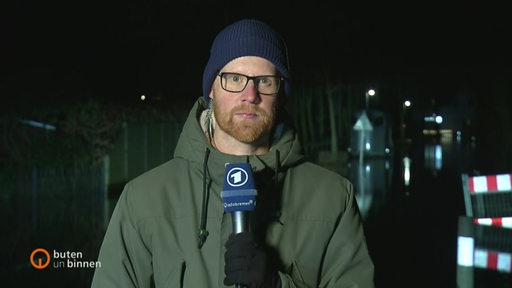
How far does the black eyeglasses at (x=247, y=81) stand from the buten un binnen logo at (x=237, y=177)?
1.55 feet

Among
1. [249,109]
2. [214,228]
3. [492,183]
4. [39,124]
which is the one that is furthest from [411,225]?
[214,228]

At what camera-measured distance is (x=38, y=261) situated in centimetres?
795

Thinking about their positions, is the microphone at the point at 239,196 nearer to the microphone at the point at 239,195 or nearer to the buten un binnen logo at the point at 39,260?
the microphone at the point at 239,195

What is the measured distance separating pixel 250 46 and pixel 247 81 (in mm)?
166

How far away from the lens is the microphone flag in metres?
2.25

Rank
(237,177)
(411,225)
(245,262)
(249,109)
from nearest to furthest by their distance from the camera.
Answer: (245,262), (237,177), (249,109), (411,225)

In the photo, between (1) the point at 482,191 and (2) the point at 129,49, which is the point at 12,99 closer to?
(2) the point at 129,49

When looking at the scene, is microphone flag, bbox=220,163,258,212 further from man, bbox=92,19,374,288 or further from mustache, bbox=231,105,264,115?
mustache, bbox=231,105,264,115

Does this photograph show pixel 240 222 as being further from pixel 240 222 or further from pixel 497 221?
pixel 497 221

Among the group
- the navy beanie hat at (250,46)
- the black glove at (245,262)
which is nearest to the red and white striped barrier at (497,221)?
the navy beanie hat at (250,46)

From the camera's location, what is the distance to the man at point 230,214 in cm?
248

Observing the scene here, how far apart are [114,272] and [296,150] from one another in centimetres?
98

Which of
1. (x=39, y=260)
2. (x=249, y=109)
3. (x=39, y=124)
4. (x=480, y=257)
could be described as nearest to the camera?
(x=249, y=109)

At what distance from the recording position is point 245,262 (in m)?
2.19
